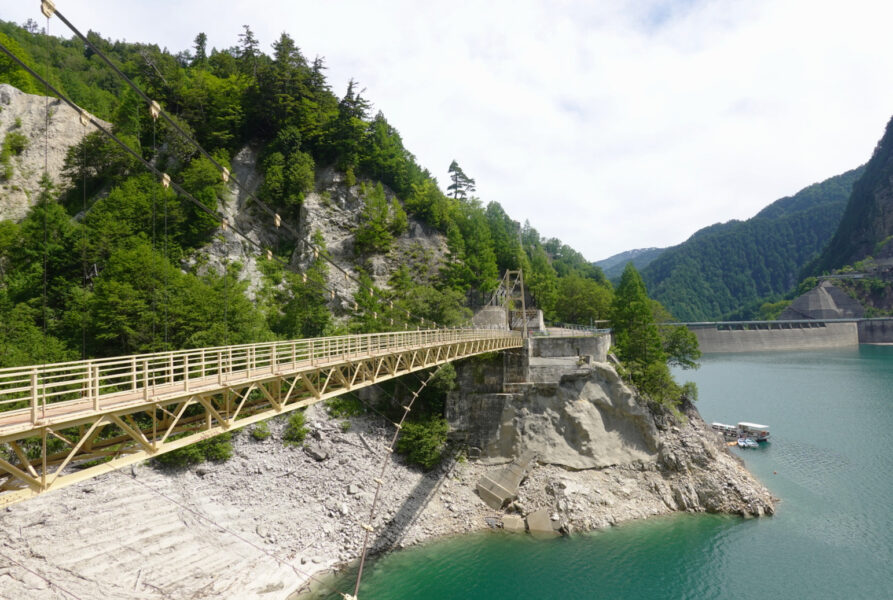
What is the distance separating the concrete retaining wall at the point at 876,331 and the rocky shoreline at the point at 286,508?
97680 mm

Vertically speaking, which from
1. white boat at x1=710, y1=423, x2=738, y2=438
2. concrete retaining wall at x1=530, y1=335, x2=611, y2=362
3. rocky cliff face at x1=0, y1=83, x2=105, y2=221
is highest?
rocky cliff face at x1=0, y1=83, x2=105, y2=221

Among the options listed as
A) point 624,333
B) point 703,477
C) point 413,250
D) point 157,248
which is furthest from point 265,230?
point 703,477

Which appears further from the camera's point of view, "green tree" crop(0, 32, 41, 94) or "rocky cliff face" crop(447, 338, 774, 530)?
"green tree" crop(0, 32, 41, 94)

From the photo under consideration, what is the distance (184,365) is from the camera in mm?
10875

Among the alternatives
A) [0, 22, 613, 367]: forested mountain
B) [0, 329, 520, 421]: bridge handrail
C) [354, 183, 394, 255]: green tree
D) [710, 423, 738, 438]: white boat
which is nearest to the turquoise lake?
[710, 423, 738, 438]: white boat

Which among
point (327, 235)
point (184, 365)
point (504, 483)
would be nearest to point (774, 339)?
point (504, 483)

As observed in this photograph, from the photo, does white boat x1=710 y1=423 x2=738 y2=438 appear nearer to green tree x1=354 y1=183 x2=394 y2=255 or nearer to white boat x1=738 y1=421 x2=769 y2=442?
white boat x1=738 y1=421 x2=769 y2=442

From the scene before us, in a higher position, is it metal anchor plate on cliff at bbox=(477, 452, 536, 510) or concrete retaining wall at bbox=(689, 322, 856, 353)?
concrete retaining wall at bbox=(689, 322, 856, 353)

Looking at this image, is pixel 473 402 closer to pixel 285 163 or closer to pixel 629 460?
pixel 629 460

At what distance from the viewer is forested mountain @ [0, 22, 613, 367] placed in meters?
27.4

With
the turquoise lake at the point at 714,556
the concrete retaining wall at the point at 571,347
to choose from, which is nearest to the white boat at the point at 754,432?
the turquoise lake at the point at 714,556

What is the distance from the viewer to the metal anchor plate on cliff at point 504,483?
84.1 feet

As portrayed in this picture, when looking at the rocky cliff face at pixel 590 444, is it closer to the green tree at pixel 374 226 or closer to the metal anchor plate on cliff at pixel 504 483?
the metal anchor plate on cliff at pixel 504 483

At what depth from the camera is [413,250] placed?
141ft
